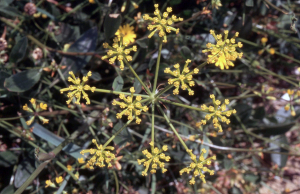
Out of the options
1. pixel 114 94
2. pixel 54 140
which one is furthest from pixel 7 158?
pixel 114 94

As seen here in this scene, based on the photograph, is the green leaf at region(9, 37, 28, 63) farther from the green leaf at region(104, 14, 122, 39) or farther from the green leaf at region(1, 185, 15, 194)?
the green leaf at region(1, 185, 15, 194)

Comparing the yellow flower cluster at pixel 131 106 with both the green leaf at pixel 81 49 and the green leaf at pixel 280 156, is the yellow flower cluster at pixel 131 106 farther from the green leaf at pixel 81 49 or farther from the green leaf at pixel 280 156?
the green leaf at pixel 280 156

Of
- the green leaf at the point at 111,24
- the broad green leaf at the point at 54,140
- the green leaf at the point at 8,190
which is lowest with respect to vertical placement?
the green leaf at the point at 8,190

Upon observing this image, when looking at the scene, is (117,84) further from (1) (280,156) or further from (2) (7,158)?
(1) (280,156)

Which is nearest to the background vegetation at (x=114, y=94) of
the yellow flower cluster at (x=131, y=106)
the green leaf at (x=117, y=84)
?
the green leaf at (x=117, y=84)

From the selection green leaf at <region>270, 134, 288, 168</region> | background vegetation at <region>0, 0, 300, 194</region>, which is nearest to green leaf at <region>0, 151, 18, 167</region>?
background vegetation at <region>0, 0, 300, 194</region>

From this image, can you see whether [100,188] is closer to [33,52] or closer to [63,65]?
[63,65]
